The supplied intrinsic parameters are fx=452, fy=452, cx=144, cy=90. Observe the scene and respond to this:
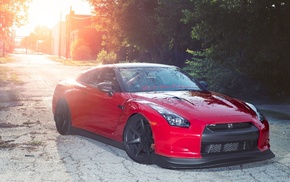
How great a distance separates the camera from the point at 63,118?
27.9 feet

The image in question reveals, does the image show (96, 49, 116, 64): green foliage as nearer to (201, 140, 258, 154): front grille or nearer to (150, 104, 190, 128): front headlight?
(150, 104, 190, 128): front headlight

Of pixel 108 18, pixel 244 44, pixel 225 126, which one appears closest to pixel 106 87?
pixel 225 126

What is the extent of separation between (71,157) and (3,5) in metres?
25.3

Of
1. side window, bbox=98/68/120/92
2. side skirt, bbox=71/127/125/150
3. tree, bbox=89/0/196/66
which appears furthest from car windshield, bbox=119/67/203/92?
tree, bbox=89/0/196/66

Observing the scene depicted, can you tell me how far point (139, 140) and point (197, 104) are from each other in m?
0.95

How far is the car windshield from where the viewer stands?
712 centimetres

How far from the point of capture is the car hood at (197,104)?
5.98 m

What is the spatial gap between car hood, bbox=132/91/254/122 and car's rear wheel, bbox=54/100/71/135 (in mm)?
2055

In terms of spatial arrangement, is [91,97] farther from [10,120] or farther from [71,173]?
[10,120]

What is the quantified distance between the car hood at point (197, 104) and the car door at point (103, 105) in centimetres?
37

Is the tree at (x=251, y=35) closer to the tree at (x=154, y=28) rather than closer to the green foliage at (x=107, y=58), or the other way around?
the tree at (x=154, y=28)

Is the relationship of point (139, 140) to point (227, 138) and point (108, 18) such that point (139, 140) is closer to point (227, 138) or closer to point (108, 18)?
point (227, 138)

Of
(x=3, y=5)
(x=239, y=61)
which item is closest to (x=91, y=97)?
(x=239, y=61)

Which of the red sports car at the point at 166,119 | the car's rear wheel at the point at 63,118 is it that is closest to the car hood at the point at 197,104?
the red sports car at the point at 166,119
